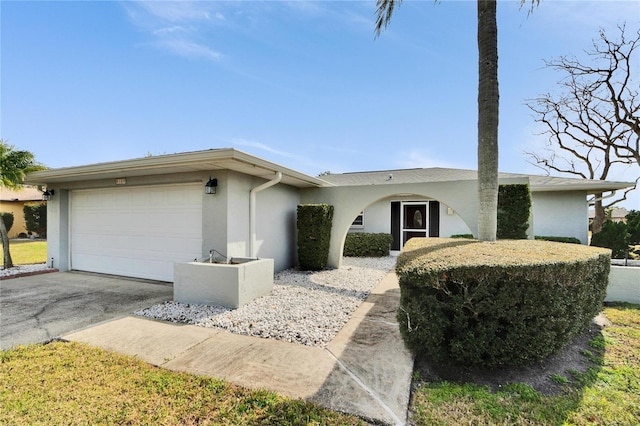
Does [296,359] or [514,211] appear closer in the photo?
[296,359]

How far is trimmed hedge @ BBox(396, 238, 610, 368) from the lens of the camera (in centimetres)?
312

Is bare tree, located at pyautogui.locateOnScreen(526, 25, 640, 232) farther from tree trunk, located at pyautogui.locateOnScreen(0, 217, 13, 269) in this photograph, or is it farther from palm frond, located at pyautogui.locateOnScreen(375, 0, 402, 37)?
tree trunk, located at pyautogui.locateOnScreen(0, 217, 13, 269)

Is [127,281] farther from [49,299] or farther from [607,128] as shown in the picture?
[607,128]

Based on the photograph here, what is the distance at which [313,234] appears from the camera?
923 cm

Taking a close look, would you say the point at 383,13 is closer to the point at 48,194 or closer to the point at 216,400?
the point at 216,400

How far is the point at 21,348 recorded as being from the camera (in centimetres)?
390

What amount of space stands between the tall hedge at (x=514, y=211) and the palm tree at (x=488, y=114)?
2.56 metres

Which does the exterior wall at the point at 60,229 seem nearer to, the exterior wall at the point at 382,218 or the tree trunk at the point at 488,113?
the exterior wall at the point at 382,218

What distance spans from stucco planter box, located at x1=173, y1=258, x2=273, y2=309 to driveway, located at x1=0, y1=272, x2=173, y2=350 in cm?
84

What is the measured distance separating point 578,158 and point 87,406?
25939 millimetres

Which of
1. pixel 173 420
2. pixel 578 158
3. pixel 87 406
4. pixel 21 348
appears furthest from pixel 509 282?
pixel 578 158

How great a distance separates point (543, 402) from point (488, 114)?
4.37 meters

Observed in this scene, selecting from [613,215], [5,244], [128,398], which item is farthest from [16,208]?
[613,215]

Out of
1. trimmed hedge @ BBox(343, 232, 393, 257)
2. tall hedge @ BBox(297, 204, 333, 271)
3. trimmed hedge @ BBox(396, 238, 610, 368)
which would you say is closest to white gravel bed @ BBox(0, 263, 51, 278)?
tall hedge @ BBox(297, 204, 333, 271)
